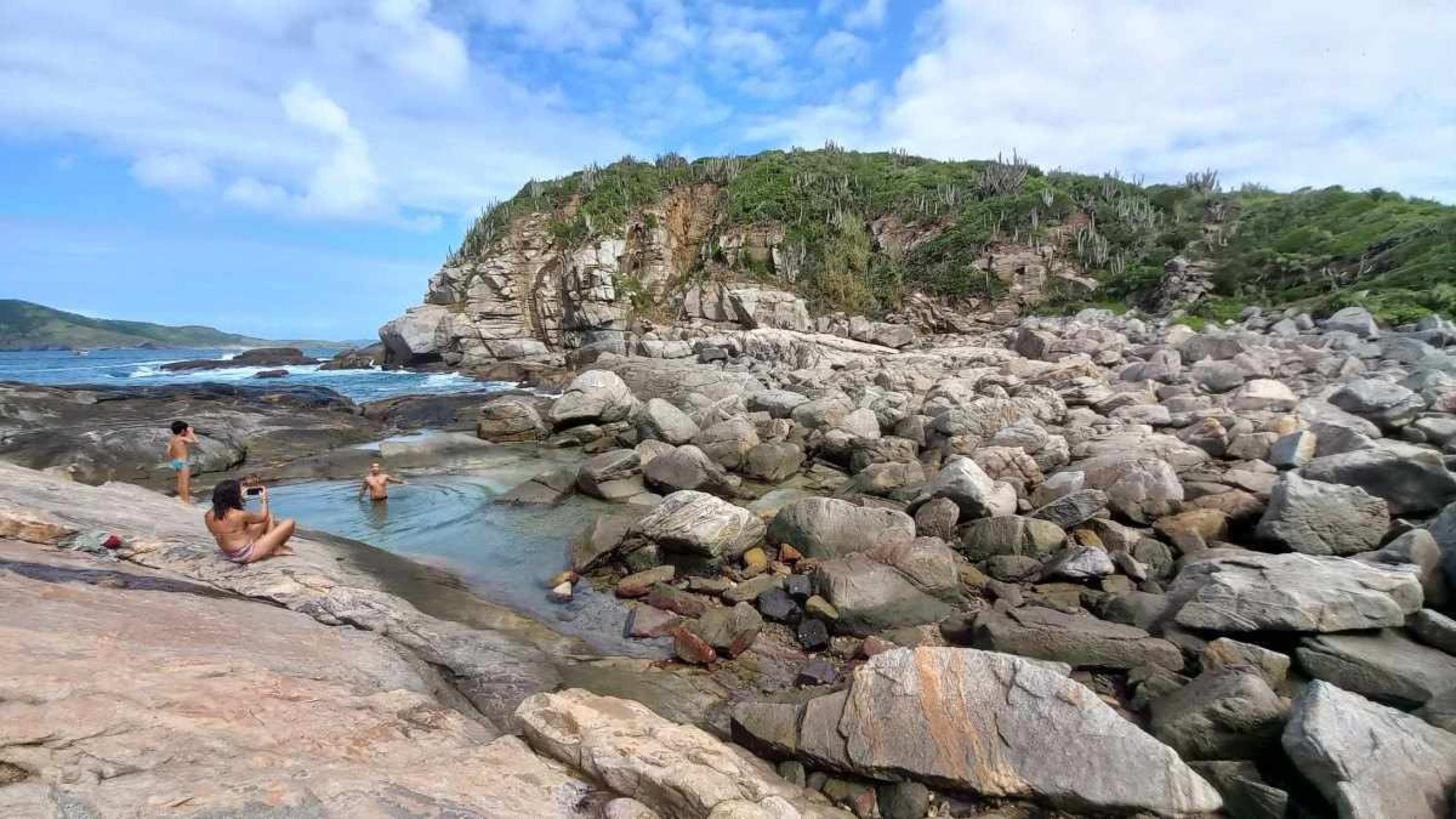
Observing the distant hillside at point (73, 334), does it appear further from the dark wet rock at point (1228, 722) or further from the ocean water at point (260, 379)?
the dark wet rock at point (1228, 722)

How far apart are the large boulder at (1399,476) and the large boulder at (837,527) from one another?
4.69 m

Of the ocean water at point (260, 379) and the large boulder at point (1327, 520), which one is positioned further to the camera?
the ocean water at point (260, 379)

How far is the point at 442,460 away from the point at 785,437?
7613 millimetres

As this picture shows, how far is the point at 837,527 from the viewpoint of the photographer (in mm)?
7945

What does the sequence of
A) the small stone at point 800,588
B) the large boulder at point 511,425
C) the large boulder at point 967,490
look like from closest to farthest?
the small stone at point 800,588
the large boulder at point 967,490
the large boulder at point 511,425

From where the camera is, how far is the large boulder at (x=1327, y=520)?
6.50 m

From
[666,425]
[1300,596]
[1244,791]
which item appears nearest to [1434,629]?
[1300,596]

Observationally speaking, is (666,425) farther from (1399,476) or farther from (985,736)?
(1399,476)

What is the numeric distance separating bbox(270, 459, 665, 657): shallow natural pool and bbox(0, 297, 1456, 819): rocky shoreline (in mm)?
367

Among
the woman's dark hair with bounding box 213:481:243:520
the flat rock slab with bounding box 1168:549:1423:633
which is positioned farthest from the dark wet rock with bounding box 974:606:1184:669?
the woman's dark hair with bounding box 213:481:243:520

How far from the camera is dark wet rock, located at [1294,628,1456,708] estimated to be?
4.49m

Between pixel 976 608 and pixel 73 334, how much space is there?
189531mm

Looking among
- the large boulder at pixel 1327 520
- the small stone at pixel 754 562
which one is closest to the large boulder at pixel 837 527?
the small stone at pixel 754 562

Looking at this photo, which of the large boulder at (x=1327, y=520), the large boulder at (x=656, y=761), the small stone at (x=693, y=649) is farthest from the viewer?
the large boulder at (x=1327, y=520)
